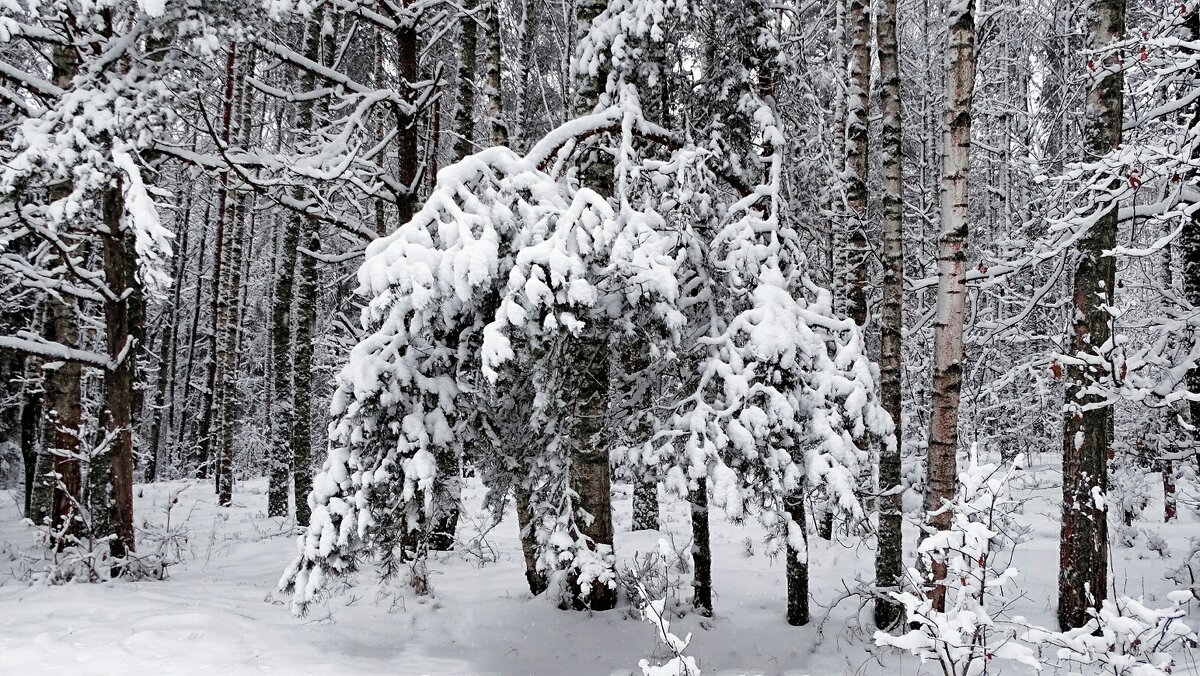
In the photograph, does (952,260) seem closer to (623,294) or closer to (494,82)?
(623,294)

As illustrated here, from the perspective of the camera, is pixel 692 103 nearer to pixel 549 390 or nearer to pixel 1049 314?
pixel 549 390

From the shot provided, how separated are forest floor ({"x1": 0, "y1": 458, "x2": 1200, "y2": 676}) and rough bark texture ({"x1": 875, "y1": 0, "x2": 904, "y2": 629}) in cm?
59

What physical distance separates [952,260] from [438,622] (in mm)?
5552

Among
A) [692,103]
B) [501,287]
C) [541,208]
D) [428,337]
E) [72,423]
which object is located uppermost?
[692,103]

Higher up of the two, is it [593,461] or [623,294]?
[623,294]

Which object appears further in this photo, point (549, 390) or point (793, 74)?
point (793, 74)

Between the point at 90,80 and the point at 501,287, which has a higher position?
the point at 90,80

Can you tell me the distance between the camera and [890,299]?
7.32 m

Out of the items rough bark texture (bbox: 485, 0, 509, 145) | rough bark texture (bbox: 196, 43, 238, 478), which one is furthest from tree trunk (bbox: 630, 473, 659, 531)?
rough bark texture (bbox: 196, 43, 238, 478)

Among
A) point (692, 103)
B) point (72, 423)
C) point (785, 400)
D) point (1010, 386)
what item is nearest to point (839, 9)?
point (692, 103)

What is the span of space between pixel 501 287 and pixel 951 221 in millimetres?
3791

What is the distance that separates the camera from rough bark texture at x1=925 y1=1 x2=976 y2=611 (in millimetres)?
5844

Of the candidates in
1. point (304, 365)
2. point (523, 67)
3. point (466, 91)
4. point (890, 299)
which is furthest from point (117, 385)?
point (523, 67)

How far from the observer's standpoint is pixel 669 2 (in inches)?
260
